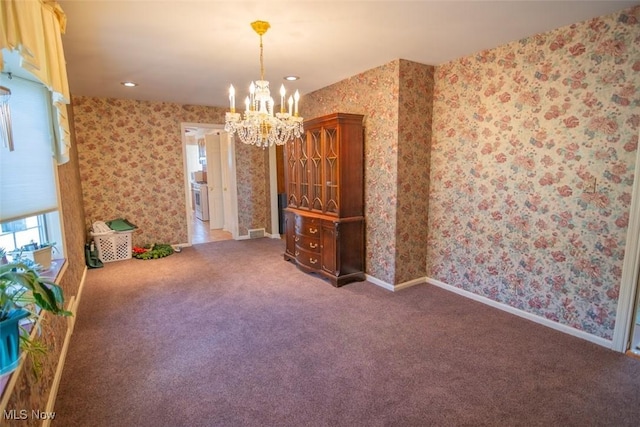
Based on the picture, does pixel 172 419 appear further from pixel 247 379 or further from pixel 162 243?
pixel 162 243

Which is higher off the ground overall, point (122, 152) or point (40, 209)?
point (122, 152)

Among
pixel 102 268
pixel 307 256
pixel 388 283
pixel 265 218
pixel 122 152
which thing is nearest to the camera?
pixel 388 283

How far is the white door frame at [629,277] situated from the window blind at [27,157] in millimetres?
3870

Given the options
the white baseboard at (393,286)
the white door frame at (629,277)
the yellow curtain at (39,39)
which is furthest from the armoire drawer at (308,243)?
the white door frame at (629,277)

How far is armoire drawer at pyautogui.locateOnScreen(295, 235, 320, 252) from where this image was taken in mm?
4125

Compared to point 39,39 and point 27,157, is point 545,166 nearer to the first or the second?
point 39,39

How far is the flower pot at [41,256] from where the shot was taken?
7.77 feet

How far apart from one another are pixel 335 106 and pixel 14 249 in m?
3.49

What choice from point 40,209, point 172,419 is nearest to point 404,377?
point 172,419

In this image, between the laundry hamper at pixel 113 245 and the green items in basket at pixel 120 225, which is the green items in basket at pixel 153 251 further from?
the green items in basket at pixel 120 225

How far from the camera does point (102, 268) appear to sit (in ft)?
15.3

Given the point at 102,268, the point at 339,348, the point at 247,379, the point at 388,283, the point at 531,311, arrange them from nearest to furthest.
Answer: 1. the point at 247,379
2. the point at 339,348
3. the point at 531,311
4. the point at 388,283
5. the point at 102,268

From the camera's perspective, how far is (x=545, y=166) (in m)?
2.82

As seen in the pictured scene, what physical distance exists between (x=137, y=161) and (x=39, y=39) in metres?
4.09
